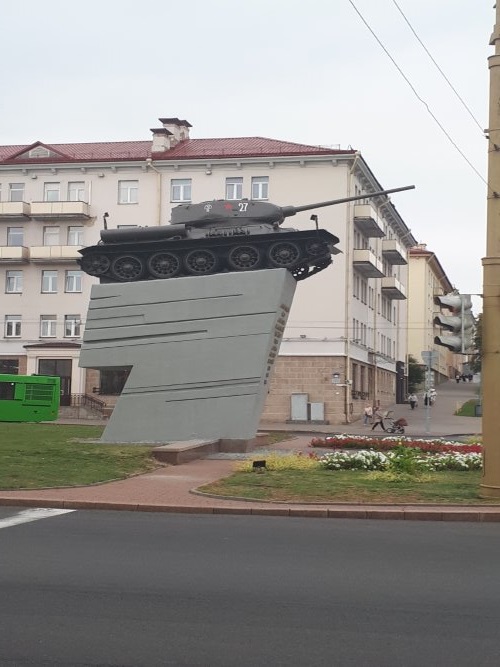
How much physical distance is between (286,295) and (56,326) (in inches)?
1322

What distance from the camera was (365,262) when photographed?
53.4 metres

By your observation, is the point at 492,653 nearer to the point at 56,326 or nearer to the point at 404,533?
the point at 404,533

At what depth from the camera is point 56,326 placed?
5497cm

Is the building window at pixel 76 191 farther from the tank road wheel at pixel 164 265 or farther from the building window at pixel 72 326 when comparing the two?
the tank road wheel at pixel 164 265

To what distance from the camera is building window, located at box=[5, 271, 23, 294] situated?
55406 millimetres

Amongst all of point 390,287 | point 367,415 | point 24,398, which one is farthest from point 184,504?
point 390,287

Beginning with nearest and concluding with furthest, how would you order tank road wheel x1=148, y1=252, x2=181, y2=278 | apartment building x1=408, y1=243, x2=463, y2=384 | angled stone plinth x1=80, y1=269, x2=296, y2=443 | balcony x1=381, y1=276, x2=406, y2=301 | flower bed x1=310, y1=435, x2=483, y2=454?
flower bed x1=310, y1=435, x2=483, y2=454, angled stone plinth x1=80, y1=269, x2=296, y2=443, tank road wheel x1=148, y1=252, x2=181, y2=278, balcony x1=381, y1=276, x2=406, y2=301, apartment building x1=408, y1=243, x2=463, y2=384

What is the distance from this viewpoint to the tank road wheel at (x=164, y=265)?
2538 cm

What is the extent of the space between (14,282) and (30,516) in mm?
45555

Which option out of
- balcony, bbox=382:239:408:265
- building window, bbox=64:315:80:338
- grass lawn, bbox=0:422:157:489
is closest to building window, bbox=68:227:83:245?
building window, bbox=64:315:80:338

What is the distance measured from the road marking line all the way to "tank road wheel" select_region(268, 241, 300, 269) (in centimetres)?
1310

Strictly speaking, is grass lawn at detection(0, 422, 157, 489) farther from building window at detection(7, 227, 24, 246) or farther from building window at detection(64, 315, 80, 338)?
building window at detection(7, 227, 24, 246)

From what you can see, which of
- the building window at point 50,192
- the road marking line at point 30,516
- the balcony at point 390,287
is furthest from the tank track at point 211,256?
the balcony at point 390,287

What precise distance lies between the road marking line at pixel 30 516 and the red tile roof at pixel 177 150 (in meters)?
41.0
